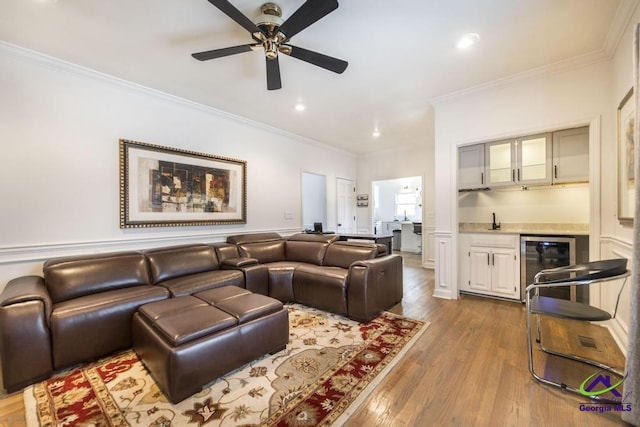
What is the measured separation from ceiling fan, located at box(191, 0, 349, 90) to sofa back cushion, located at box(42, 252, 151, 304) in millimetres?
2179

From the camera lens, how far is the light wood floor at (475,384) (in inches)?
60.5

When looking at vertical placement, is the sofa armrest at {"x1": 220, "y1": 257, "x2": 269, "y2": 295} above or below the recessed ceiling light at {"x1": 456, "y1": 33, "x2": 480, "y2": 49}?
below

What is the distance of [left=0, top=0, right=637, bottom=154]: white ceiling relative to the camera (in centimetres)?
199

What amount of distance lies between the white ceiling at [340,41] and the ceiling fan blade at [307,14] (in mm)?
211

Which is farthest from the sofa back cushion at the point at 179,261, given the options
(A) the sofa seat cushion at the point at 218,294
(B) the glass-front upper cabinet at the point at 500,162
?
(B) the glass-front upper cabinet at the point at 500,162

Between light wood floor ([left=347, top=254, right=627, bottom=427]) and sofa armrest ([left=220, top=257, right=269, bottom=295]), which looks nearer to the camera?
light wood floor ([left=347, top=254, right=627, bottom=427])

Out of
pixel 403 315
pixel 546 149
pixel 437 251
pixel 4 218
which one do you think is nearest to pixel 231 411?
pixel 403 315

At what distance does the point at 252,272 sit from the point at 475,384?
2484 mm

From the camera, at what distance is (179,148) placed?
3.57 metres

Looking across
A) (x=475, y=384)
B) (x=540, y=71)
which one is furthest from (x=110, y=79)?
(x=540, y=71)

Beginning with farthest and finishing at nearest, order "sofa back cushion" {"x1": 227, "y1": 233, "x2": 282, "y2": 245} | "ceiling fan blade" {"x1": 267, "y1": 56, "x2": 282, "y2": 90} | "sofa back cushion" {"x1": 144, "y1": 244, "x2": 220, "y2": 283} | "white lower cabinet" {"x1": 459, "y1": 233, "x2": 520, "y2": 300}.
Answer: "sofa back cushion" {"x1": 227, "y1": 233, "x2": 282, "y2": 245}, "white lower cabinet" {"x1": 459, "y1": 233, "x2": 520, "y2": 300}, "sofa back cushion" {"x1": 144, "y1": 244, "x2": 220, "y2": 283}, "ceiling fan blade" {"x1": 267, "y1": 56, "x2": 282, "y2": 90}

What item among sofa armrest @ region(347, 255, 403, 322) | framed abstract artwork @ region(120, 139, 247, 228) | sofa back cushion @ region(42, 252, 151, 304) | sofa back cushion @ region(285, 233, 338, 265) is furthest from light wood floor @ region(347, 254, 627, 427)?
framed abstract artwork @ region(120, 139, 247, 228)

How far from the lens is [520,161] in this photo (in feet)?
11.1

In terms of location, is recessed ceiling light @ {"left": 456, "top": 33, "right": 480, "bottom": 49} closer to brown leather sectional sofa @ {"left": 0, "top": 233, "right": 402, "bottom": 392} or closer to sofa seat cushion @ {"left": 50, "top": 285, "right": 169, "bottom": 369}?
brown leather sectional sofa @ {"left": 0, "top": 233, "right": 402, "bottom": 392}
